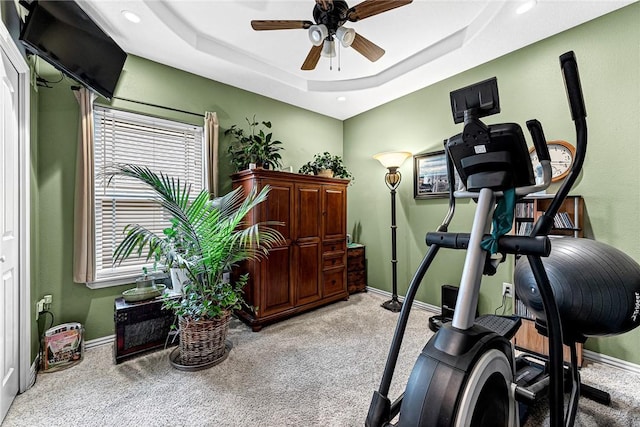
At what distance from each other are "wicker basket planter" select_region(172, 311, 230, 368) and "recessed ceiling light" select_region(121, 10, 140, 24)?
241 centimetres

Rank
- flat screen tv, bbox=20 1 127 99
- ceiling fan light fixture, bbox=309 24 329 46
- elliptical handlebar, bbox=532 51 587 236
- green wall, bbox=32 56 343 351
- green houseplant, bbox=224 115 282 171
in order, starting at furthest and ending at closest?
green houseplant, bbox=224 115 282 171
green wall, bbox=32 56 343 351
ceiling fan light fixture, bbox=309 24 329 46
flat screen tv, bbox=20 1 127 99
elliptical handlebar, bbox=532 51 587 236

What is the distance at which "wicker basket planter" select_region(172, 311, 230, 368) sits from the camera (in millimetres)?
2119

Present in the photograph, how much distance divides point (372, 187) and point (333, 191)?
83cm

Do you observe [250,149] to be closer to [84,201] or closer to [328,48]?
[328,48]

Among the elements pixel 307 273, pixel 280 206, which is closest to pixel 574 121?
pixel 280 206

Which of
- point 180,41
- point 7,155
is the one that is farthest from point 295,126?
point 7,155

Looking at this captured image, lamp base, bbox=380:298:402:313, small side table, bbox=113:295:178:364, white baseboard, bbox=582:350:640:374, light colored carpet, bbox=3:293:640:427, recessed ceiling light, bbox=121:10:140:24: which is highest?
recessed ceiling light, bbox=121:10:140:24

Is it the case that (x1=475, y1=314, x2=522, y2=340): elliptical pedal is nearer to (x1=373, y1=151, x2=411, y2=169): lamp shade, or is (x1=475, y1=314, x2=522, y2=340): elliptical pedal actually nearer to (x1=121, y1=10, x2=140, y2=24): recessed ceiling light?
(x1=373, y1=151, x2=411, y2=169): lamp shade

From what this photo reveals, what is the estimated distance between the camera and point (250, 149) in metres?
2.98

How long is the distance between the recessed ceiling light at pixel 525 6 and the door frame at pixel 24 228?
3540mm

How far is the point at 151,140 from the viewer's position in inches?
109

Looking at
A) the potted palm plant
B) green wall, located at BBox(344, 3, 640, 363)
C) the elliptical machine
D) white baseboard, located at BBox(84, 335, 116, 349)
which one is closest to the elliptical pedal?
the elliptical machine

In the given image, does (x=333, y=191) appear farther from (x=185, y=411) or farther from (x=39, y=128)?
(x=39, y=128)

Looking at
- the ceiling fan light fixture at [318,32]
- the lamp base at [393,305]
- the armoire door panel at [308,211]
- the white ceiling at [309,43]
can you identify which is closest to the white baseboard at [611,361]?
the lamp base at [393,305]
